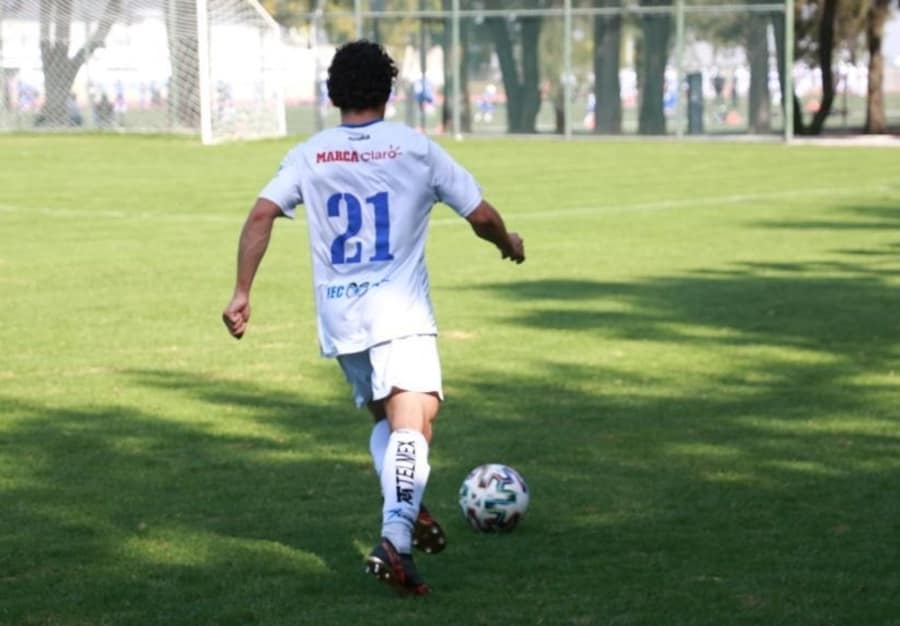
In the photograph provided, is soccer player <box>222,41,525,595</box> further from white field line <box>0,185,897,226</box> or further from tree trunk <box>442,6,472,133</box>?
tree trunk <box>442,6,472,133</box>

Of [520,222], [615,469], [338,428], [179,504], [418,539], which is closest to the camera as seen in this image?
[418,539]

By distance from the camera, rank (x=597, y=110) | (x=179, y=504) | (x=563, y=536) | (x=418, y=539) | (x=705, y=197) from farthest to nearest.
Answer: (x=597, y=110) → (x=705, y=197) → (x=179, y=504) → (x=563, y=536) → (x=418, y=539)

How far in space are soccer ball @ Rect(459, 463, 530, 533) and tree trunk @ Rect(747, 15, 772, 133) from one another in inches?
1407

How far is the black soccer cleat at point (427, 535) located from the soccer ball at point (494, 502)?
0.48 meters

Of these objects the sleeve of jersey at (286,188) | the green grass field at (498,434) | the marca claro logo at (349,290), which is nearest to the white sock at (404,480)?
the green grass field at (498,434)

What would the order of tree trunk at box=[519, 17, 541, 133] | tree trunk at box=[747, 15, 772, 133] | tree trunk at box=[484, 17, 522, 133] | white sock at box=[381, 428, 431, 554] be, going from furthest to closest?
tree trunk at box=[484, 17, 522, 133] → tree trunk at box=[519, 17, 541, 133] → tree trunk at box=[747, 15, 772, 133] → white sock at box=[381, 428, 431, 554]

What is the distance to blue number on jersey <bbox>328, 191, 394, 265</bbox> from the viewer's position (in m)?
6.59

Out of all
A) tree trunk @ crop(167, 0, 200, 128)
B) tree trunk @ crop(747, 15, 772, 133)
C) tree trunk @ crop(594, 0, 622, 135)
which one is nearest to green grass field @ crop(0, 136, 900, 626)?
tree trunk @ crop(167, 0, 200, 128)

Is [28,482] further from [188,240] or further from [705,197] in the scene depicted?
[705,197]

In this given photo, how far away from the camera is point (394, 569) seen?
6266 millimetres

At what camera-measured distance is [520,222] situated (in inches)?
869

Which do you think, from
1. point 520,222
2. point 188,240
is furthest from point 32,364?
point 520,222

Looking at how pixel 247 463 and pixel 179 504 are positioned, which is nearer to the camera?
pixel 179 504

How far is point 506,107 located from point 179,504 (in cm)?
3871
